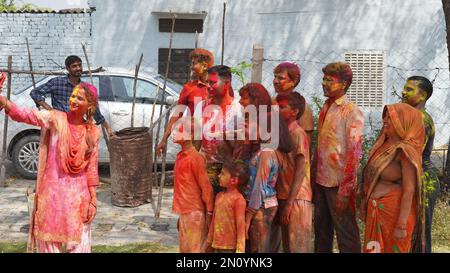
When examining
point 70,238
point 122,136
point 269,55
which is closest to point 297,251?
point 70,238

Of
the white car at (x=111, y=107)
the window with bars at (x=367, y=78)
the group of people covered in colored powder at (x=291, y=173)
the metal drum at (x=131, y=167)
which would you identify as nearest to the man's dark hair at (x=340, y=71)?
the group of people covered in colored powder at (x=291, y=173)

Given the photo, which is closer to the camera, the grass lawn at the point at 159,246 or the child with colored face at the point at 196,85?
the child with colored face at the point at 196,85

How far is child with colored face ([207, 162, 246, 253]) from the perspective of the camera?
419 cm

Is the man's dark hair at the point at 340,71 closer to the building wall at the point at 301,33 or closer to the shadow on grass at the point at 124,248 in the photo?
the shadow on grass at the point at 124,248

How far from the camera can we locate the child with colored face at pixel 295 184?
434 centimetres

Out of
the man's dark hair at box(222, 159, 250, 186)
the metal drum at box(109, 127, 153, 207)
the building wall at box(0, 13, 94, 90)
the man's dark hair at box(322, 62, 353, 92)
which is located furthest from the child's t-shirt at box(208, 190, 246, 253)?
the building wall at box(0, 13, 94, 90)

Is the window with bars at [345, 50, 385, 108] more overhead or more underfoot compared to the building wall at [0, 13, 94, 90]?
more underfoot

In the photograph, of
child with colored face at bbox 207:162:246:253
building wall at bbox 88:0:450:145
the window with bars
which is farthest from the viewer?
building wall at bbox 88:0:450:145

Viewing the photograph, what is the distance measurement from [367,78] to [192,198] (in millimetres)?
7578

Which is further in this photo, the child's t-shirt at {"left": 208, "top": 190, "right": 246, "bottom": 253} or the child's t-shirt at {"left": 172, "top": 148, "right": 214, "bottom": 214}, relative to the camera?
the child's t-shirt at {"left": 172, "top": 148, "right": 214, "bottom": 214}

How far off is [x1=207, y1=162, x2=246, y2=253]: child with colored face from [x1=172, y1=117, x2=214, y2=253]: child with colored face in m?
0.12

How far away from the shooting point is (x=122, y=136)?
7.30 metres

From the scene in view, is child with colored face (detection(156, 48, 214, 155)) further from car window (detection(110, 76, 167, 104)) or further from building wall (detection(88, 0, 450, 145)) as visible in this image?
building wall (detection(88, 0, 450, 145))

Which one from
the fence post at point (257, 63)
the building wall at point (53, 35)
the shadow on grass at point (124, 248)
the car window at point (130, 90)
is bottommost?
the shadow on grass at point (124, 248)
